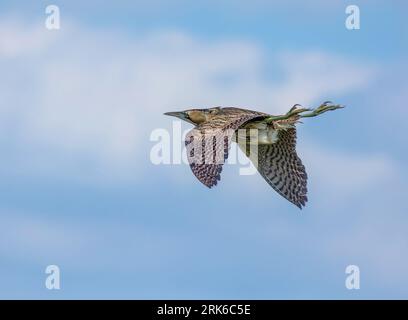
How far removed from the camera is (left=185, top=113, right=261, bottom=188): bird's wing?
26797mm

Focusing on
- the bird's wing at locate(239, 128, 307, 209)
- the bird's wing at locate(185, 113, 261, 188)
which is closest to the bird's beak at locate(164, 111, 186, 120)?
the bird's wing at locate(239, 128, 307, 209)

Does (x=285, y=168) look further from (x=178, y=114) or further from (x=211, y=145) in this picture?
(x=211, y=145)

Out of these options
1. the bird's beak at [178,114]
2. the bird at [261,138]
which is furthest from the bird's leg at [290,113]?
the bird's beak at [178,114]

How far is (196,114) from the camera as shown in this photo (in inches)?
1204

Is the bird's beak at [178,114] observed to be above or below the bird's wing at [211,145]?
above

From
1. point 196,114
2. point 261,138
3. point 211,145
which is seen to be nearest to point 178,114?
point 196,114

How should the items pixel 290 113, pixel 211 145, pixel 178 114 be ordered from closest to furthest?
pixel 211 145, pixel 290 113, pixel 178 114

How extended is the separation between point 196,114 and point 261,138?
1.36m

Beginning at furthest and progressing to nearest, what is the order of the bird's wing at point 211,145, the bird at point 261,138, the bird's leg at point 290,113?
1. the bird's leg at point 290,113
2. the bird at point 261,138
3. the bird's wing at point 211,145

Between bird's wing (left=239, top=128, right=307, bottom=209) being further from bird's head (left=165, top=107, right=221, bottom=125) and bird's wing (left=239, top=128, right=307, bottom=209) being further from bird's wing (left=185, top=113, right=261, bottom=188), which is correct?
bird's wing (left=185, top=113, right=261, bottom=188)

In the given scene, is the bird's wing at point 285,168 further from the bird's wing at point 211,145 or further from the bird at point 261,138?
the bird's wing at point 211,145

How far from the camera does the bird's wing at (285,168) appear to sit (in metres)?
30.6
